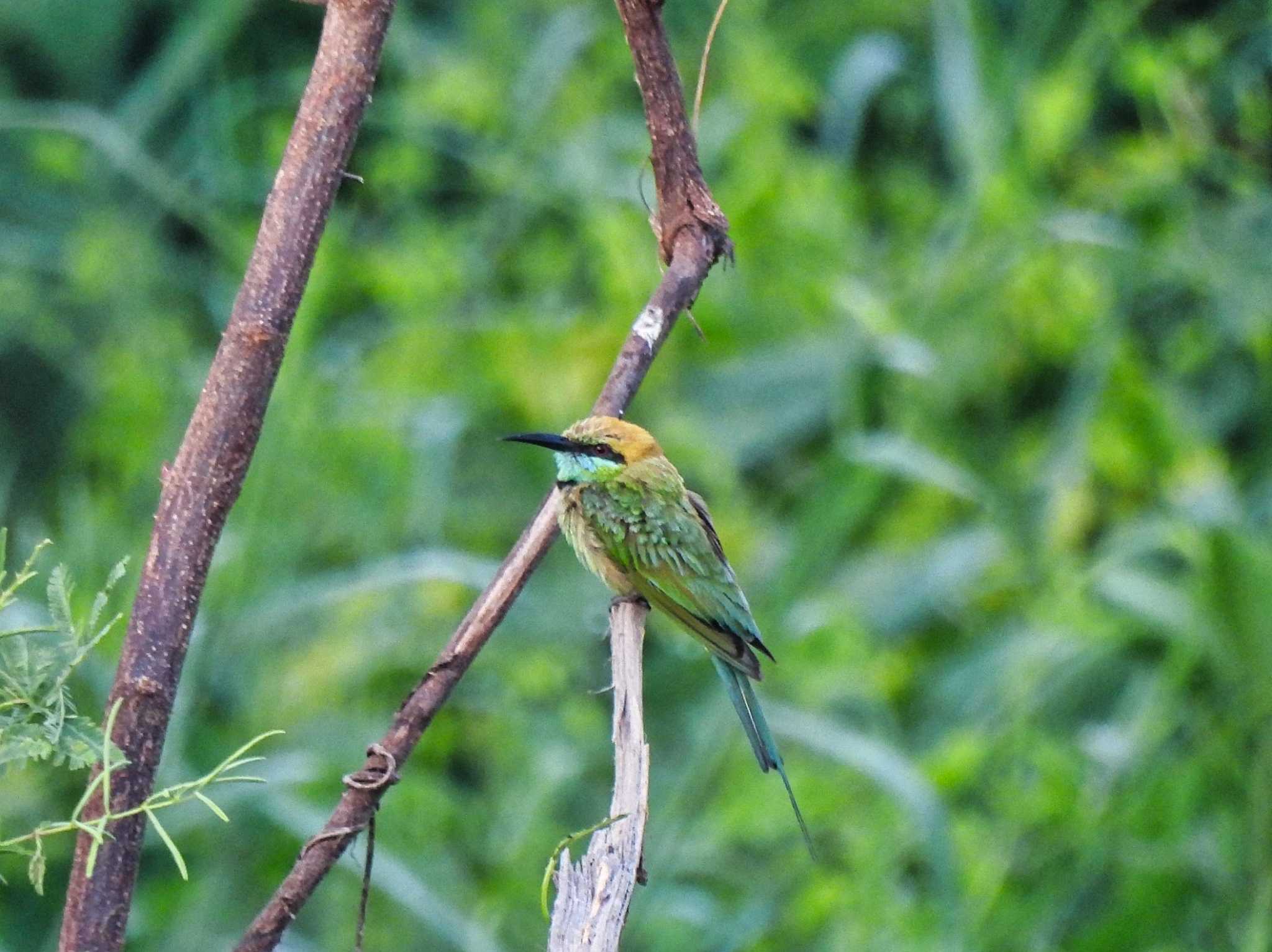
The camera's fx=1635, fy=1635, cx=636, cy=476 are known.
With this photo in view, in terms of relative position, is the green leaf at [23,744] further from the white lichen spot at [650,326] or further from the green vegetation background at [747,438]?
the green vegetation background at [747,438]

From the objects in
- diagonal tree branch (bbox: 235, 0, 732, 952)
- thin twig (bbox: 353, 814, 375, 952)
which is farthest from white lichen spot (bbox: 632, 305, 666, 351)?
thin twig (bbox: 353, 814, 375, 952)

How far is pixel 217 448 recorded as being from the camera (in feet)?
3.55

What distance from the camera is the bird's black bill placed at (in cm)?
194

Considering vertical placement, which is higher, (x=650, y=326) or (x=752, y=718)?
(x=650, y=326)

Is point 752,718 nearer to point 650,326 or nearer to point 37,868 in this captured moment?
point 650,326

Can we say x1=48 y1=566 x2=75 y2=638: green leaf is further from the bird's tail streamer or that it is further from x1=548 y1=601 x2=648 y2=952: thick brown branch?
the bird's tail streamer

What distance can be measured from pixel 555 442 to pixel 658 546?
0.71 ft

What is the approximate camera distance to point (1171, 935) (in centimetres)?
296

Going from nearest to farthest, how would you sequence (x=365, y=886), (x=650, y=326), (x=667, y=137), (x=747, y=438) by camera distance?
1. (x=365, y=886)
2. (x=650, y=326)
3. (x=667, y=137)
4. (x=747, y=438)

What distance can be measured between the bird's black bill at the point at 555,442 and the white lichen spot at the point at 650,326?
0.58 meters

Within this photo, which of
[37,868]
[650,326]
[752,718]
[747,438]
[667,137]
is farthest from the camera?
[747,438]

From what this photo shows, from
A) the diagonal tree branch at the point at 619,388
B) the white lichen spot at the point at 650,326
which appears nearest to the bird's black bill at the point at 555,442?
the diagonal tree branch at the point at 619,388

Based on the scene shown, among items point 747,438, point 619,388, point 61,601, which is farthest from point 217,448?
point 747,438

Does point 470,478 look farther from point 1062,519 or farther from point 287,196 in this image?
point 287,196
